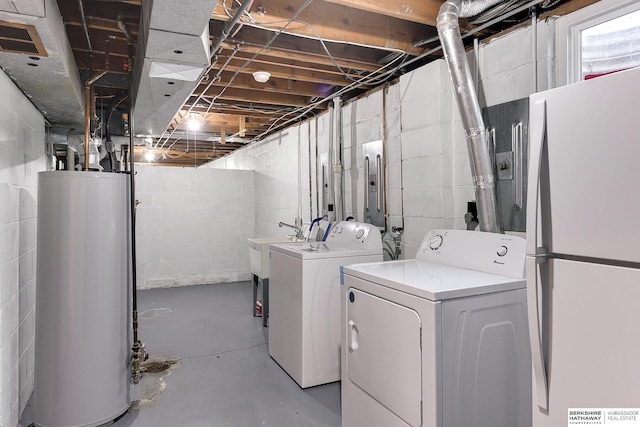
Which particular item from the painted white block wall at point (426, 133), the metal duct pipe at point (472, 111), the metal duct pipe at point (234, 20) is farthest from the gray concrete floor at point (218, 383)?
the metal duct pipe at point (234, 20)

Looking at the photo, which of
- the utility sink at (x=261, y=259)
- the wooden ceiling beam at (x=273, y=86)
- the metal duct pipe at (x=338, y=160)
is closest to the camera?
the wooden ceiling beam at (x=273, y=86)

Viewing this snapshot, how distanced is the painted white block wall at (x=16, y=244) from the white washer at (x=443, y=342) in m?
1.83

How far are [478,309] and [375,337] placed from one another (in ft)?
1.58

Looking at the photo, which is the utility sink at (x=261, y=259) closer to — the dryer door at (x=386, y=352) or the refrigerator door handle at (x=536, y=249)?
the dryer door at (x=386, y=352)

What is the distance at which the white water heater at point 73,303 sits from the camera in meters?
2.04

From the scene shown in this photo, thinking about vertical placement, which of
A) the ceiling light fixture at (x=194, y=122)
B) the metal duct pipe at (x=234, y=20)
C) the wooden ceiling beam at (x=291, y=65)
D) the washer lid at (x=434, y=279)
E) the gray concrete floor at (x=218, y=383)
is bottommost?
the gray concrete floor at (x=218, y=383)

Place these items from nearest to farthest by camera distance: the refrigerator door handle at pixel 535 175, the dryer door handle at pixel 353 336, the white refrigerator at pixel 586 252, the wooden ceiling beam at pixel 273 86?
the white refrigerator at pixel 586 252
the refrigerator door handle at pixel 535 175
the dryer door handle at pixel 353 336
the wooden ceiling beam at pixel 273 86

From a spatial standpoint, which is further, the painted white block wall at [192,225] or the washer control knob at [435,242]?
the painted white block wall at [192,225]

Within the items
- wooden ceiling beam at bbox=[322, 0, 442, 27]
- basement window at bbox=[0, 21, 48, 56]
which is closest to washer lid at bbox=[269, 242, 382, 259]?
wooden ceiling beam at bbox=[322, 0, 442, 27]

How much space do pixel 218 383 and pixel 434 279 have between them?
1.84 m

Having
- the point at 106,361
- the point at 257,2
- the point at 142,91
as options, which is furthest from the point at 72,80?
the point at 106,361

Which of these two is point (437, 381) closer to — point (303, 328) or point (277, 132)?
point (303, 328)

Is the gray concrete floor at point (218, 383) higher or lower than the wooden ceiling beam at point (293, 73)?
lower

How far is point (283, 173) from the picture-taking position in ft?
16.9
